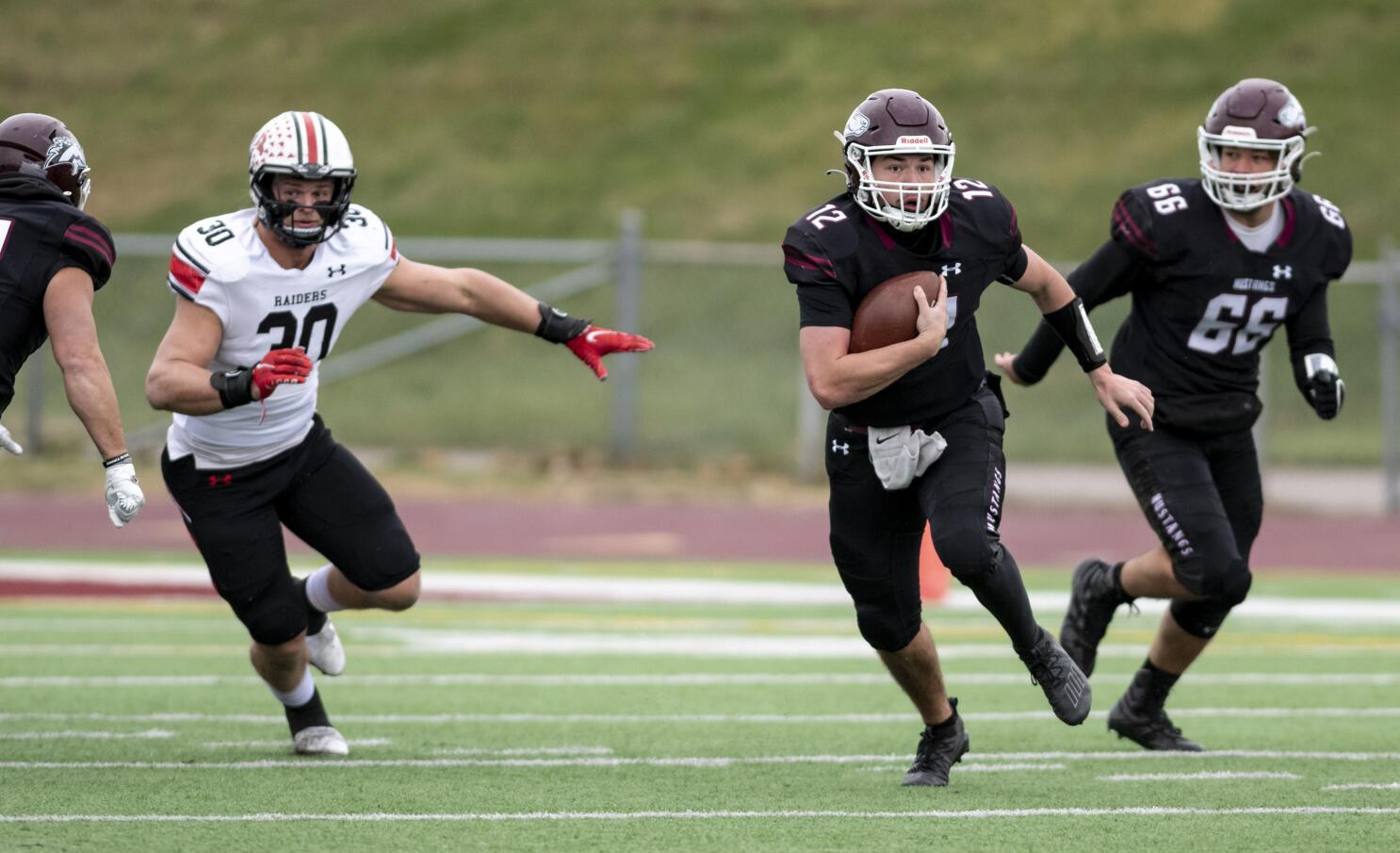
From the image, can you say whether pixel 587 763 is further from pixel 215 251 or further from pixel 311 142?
pixel 311 142

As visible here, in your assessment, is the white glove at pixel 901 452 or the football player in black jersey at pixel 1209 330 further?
the football player in black jersey at pixel 1209 330

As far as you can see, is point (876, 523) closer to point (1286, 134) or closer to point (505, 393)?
point (1286, 134)

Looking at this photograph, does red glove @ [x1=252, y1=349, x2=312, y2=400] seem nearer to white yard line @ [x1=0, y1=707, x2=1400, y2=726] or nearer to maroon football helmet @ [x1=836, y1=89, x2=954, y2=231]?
maroon football helmet @ [x1=836, y1=89, x2=954, y2=231]

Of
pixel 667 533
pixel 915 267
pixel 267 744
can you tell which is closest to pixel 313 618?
pixel 267 744

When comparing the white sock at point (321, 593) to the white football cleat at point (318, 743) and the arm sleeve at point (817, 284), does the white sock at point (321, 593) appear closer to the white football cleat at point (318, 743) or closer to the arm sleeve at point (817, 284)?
the white football cleat at point (318, 743)

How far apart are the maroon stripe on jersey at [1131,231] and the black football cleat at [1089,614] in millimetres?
1074

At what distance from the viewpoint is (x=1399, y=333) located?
15641mm

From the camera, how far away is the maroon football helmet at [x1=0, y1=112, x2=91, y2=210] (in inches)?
217

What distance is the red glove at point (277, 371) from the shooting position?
525 cm

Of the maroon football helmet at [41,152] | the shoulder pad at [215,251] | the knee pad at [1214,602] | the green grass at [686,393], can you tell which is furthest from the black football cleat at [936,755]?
the green grass at [686,393]

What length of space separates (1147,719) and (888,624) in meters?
1.24

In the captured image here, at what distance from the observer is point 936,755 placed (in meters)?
5.40

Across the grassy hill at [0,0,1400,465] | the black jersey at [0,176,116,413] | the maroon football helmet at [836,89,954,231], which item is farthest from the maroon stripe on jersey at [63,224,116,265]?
the grassy hill at [0,0,1400,465]

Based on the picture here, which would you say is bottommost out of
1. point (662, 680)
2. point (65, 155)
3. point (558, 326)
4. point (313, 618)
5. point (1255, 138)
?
point (662, 680)
